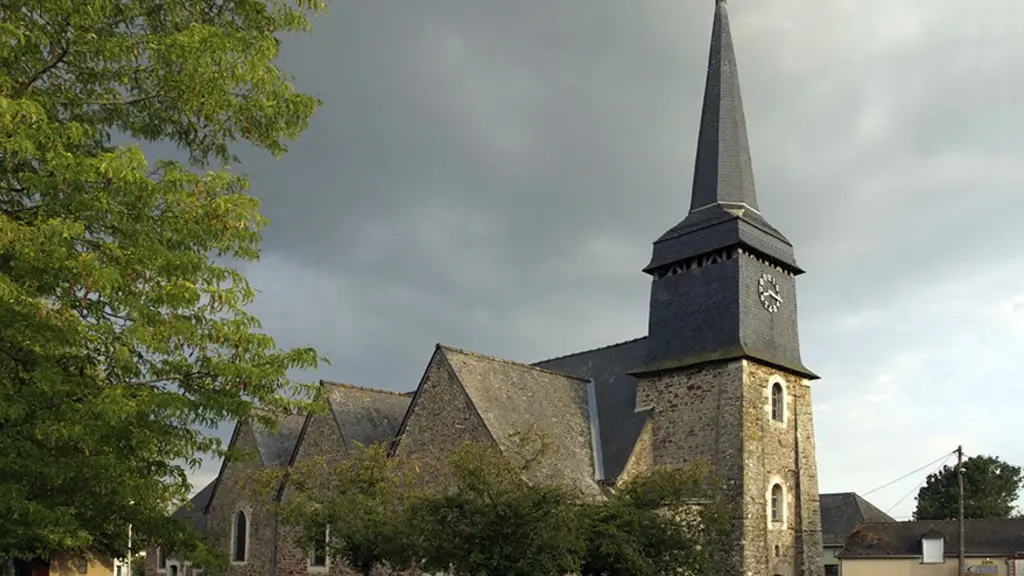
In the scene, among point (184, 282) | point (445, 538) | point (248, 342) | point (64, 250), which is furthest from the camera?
point (445, 538)

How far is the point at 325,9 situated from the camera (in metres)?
9.80

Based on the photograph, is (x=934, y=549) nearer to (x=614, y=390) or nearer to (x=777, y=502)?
(x=777, y=502)

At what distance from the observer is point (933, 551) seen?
40062 millimetres

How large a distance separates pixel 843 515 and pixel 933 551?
15.6 metres

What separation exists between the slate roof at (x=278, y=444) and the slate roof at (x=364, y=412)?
115 inches

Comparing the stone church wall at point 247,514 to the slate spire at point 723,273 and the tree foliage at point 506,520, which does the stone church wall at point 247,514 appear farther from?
the slate spire at point 723,273

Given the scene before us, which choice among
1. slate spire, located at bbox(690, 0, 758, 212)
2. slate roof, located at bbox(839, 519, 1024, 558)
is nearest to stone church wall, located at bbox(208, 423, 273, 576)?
slate spire, located at bbox(690, 0, 758, 212)

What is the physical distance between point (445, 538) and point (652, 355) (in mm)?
12850

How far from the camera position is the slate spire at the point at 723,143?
28750 millimetres

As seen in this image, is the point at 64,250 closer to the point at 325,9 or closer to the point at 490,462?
the point at 325,9

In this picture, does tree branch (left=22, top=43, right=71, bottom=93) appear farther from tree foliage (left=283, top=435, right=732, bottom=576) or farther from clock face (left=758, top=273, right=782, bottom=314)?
clock face (left=758, top=273, right=782, bottom=314)

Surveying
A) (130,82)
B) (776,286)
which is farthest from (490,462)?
(776,286)

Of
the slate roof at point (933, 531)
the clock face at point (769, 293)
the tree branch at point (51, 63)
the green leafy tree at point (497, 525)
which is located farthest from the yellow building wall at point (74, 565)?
the slate roof at point (933, 531)

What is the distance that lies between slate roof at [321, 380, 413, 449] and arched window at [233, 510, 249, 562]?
5985 mm
